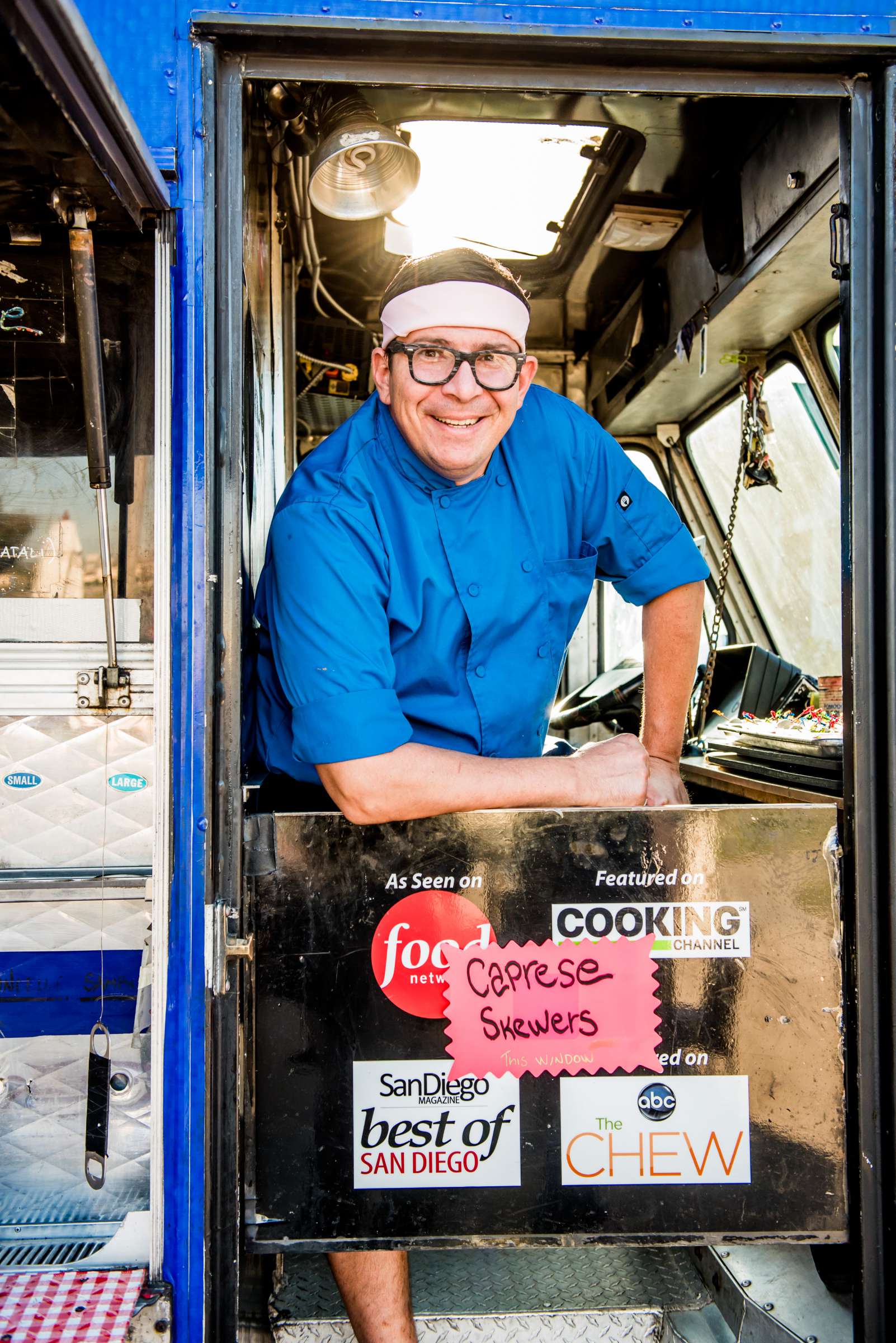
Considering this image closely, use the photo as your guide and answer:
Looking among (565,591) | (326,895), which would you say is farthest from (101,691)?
(565,591)

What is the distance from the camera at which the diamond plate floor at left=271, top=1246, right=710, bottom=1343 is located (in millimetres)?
1862

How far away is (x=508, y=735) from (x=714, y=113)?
83.6 inches

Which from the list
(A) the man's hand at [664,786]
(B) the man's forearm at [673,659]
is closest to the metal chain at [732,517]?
(B) the man's forearm at [673,659]

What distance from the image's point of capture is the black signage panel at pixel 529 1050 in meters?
1.61

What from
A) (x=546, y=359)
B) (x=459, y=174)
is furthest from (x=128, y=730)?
(x=546, y=359)

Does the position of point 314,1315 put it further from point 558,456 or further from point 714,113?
point 714,113

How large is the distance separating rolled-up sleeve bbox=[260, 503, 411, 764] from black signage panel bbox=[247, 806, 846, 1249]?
0.16m

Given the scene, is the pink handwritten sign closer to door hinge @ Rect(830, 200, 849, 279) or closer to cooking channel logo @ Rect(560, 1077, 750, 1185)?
cooking channel logo @ Rect(560, 1077, 750, 1185)

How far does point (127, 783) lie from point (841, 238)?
1.60 m

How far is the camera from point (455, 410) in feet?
6.11

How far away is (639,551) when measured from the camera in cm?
212

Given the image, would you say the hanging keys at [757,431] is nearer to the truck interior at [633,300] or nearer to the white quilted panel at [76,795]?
the truck interior at [633,300]

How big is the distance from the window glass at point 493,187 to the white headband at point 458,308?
45.9 inches

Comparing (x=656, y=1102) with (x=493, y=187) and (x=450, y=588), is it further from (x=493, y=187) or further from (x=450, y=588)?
(x=493, y=187)
